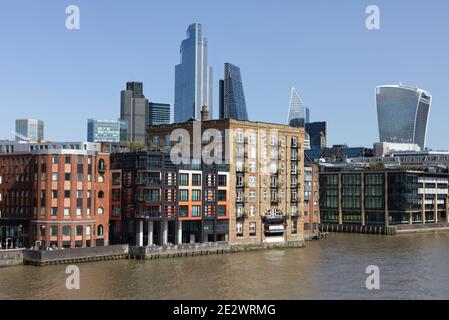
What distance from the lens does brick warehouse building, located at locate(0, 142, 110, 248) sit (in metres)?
122

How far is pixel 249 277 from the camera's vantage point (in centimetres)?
10281

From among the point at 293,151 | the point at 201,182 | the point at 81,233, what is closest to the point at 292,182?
the point at 293,151

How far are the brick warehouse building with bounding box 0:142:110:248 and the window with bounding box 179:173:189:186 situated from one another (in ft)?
45.3

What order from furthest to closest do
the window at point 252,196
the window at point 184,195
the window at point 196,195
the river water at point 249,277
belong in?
the window at point 252,196 → the window at point 196,195 → the window at point 184,195 → the river water at point 249,277

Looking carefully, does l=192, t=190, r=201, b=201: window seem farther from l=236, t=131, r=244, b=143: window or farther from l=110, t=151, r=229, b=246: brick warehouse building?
l=236, t=131, r=244, b=143: window

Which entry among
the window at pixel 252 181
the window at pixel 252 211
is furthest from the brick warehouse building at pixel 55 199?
the window at pixel 252 211

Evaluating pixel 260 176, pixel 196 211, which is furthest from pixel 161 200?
pixel 260 176

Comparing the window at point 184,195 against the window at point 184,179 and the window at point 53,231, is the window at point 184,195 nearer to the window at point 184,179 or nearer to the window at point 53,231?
the window at point 184,179

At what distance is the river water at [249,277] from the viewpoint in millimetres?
88312

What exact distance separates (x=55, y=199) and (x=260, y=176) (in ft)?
148

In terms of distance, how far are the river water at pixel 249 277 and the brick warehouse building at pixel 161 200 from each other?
9.10 metres

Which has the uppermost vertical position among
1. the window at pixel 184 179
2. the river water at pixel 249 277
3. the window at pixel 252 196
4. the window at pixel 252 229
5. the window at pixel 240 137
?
the window at pixel 240 137

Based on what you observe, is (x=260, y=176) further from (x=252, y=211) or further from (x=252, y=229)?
(x=252, y=229)

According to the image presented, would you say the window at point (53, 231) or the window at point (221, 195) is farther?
the window at point (221, 195)
